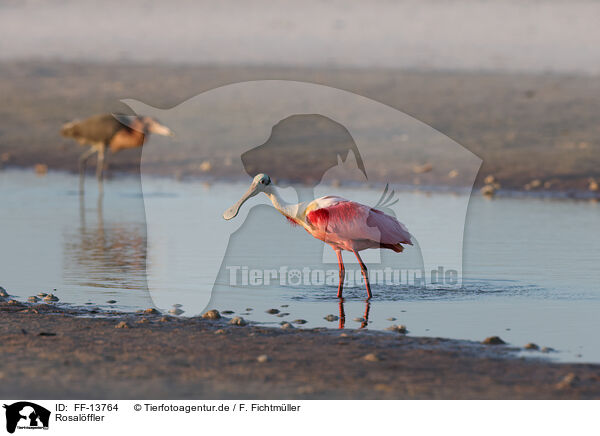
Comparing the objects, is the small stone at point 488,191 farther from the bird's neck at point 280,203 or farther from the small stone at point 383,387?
the small stone at point 383,387

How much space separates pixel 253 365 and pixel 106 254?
17.8 feet

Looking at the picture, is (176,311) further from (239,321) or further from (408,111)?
(408,111)

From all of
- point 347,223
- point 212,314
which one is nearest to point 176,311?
point 212,314

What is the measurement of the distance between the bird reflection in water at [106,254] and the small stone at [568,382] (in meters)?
4.54

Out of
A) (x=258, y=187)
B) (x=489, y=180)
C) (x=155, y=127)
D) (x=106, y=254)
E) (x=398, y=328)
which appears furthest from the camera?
(x=489, y=180)

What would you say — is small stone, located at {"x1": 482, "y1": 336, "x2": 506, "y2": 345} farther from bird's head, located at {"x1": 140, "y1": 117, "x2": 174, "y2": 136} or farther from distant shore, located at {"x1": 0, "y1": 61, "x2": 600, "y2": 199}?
distant shore, located at {"x1": 0, "y1": 61, "x2": 600, "y2": 199}

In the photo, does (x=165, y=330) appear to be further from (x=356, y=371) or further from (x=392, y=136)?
(x=392, y=136)

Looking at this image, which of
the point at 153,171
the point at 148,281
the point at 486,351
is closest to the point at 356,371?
the point at 486,351

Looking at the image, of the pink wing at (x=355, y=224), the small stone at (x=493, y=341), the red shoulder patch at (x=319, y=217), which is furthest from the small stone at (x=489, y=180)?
the small stone at (x=493, y=341)

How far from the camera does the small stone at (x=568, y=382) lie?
618 centimetres

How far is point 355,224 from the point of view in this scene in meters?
9.41

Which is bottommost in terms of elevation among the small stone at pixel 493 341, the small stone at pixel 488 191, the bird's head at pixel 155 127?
the small stone at pixel 493 341
